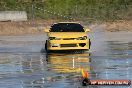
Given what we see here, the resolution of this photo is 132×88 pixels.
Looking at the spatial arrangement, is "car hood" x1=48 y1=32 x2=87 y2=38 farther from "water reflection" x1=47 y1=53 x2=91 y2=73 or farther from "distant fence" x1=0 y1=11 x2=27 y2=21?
"distant fence" x1=0 y1=11 x2=27 y2=21

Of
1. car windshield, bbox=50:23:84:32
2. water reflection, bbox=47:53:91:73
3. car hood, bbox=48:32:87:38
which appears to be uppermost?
car windshield, bbox=50:23:84:32

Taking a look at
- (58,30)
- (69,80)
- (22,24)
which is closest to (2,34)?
(22,24)

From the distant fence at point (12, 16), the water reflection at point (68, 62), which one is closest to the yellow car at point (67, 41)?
the water reflection at point (68, 62)

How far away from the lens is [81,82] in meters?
16.2

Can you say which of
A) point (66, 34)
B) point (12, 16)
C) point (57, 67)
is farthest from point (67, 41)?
point (12, 16)

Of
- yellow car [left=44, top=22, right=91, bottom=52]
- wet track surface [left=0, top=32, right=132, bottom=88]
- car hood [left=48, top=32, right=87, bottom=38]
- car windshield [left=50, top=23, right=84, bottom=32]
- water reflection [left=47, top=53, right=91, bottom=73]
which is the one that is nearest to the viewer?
wet track surface [left=0, top=32, right=132, bottom=88]

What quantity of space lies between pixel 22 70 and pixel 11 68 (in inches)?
33.8

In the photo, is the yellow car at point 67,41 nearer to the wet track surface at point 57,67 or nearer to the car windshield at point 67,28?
the wet track surface at point 57,67

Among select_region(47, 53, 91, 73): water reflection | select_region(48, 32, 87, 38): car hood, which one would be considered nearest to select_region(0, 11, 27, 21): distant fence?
select_region(48, 32, 87, 38): car hood

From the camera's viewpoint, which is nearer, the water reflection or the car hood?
the water reflection

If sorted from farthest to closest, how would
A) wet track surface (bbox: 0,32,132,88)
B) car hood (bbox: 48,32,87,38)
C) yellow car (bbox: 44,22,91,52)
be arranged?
car hood (bbox: 48,32,87,38)
yellow car (bbox: 44,22,91,52)
wet track surface (bbox: 0,32,132,88)

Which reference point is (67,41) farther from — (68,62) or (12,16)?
(12,16)

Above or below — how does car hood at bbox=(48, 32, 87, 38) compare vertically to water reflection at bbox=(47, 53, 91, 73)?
above

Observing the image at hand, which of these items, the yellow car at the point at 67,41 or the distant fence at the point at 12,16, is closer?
the yellow car at the point at 67,41
